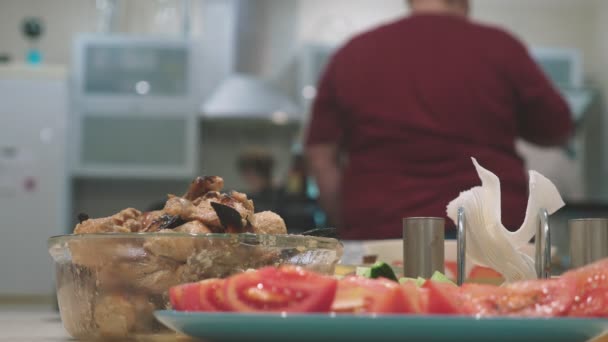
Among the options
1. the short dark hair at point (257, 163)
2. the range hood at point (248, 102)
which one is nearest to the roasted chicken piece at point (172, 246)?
the range hood at point (248, 102)

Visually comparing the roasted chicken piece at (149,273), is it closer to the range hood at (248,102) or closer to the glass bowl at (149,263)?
the glass bowl at (149,263)

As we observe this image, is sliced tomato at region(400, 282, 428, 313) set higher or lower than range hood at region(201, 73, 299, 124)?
lower

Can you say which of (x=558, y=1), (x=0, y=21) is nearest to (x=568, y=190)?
(x=558, y=1)

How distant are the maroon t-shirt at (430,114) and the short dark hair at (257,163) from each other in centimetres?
315

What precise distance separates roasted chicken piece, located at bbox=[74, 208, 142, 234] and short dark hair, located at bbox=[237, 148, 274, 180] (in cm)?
427

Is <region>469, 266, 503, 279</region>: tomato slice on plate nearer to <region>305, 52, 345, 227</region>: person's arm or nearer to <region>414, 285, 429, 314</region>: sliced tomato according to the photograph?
<region>414, 285, 429, 314</region>: sliced tomato

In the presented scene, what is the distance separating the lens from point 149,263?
66 cm

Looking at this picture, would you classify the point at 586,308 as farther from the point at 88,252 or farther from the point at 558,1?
the point at 558,1

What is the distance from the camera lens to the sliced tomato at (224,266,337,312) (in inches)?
19.2

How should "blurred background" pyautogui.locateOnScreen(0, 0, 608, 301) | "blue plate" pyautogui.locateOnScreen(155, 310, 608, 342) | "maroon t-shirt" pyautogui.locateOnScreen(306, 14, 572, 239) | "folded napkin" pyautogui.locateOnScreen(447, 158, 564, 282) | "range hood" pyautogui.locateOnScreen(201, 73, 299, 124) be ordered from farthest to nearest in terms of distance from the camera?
1. "range hood" pyautogui.locateOnScreen(201, 73, 299, 124)
2. "blurred background" pyautogui.locateOnScreen(0, 0, 608, 301)
3. "maroon t-shirt" pyautogui.locateOnScreen(306, 14, 572, 239)
4. "folded napkin" pyautogui.locateOnScreen(447, 158, 564, 282)
5. "blue plate" pyautogui.locateOnScreen(155, 310, 608, 342)

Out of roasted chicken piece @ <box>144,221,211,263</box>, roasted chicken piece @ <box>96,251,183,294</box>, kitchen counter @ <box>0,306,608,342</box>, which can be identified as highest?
roasted chicken piece @ <box>144,221,211,263</box>

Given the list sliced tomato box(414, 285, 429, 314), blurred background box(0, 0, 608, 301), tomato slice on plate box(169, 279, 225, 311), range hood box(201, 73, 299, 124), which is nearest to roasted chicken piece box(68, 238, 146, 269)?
tomato slice on plate box(169, 279, 225, 311)

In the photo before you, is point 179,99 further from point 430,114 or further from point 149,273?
point 149,273

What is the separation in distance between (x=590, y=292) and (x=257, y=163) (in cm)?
455
